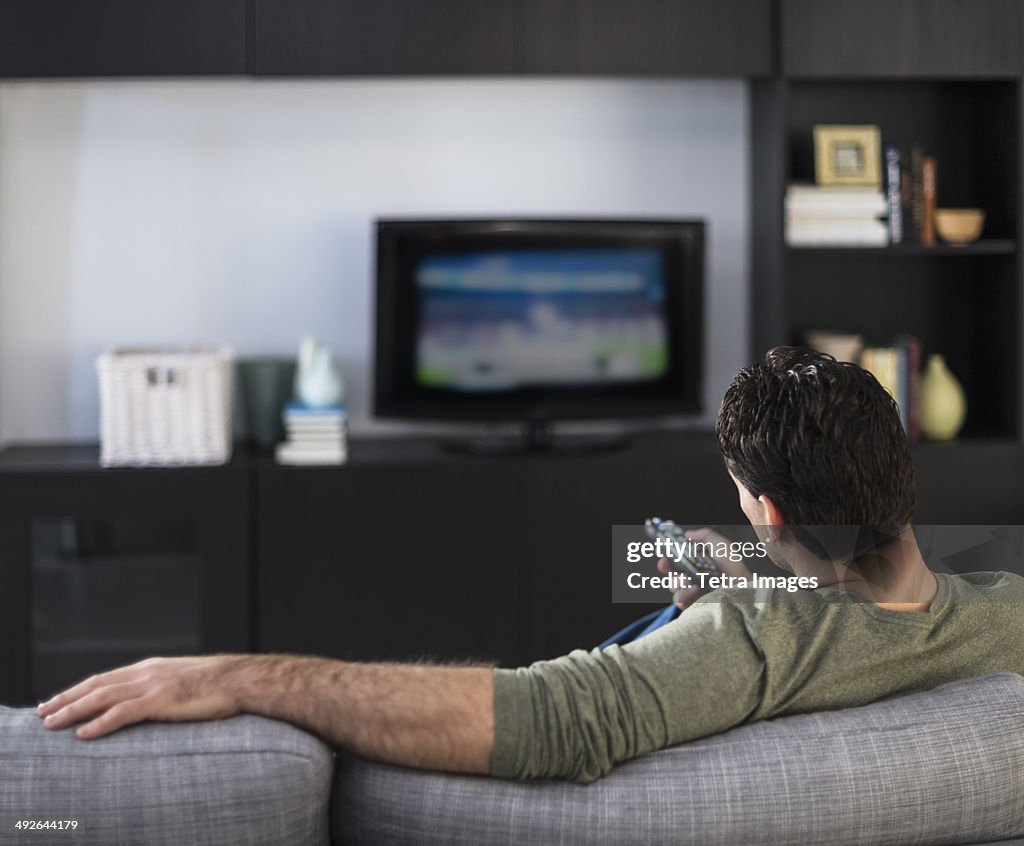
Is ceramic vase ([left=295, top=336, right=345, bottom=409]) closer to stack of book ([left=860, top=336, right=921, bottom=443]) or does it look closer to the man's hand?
stack of book ([left=860, top=336, right=921, bottom=443])

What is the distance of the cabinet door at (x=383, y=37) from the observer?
3.58 m

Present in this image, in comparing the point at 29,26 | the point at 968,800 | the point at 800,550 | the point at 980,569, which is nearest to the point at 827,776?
the point at 968,800

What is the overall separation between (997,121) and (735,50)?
0.84 meters

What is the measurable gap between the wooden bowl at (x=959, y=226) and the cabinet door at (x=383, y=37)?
1.31 meters

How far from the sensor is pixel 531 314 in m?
3.84

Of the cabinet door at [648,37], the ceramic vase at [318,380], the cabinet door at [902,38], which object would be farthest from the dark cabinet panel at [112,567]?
the cabinet door at [902,38]

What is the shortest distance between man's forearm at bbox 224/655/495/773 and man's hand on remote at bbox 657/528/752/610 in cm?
39

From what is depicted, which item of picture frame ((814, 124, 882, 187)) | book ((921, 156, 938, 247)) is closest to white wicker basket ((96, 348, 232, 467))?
picture frame ((814, 124, 882, 187))

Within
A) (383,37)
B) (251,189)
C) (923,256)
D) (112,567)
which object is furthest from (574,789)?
(923,256)

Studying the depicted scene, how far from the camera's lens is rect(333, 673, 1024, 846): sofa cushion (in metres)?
1.17

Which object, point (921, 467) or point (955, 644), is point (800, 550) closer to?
point (955, 644)

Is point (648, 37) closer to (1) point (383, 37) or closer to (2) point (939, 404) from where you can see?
(1) point (383, 37)

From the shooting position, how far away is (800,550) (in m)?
1.38

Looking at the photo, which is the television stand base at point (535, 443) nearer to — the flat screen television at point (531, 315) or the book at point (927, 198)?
the flat screen television at point (531, 315)
